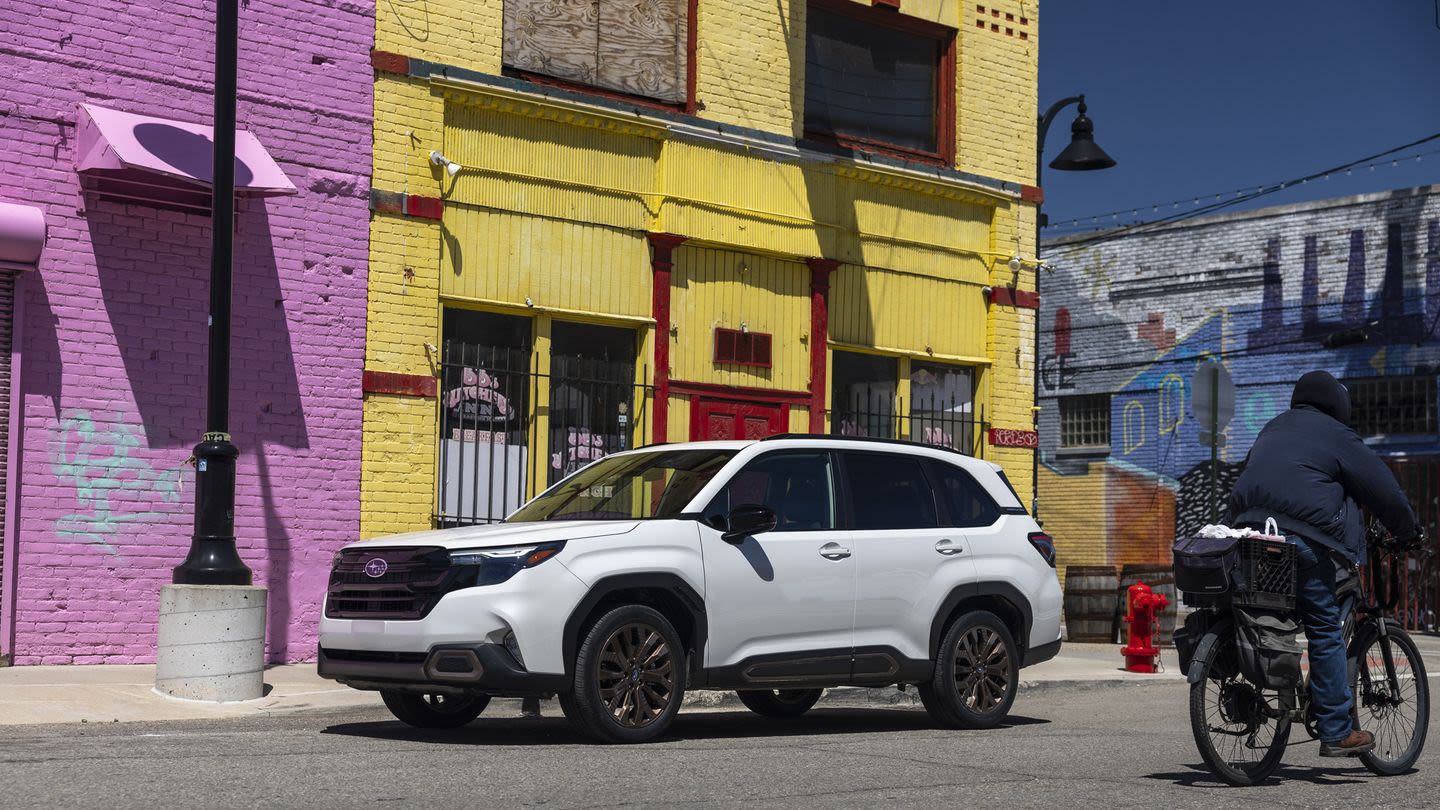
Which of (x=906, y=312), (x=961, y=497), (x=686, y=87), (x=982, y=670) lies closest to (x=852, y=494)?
(x=961, y=497)

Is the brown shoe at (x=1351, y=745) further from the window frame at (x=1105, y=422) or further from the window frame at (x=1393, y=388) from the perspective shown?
the window frame at (x=1105, y=422)

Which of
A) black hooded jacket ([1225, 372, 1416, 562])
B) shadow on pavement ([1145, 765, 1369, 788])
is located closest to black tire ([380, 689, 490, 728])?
shadow on pavement ([1145, 765, 1369, 788])

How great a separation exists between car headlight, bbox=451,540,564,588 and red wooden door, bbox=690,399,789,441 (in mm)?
8077

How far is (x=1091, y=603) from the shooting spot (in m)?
22.0

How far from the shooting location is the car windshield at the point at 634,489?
9891 mm

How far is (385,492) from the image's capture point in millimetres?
15047

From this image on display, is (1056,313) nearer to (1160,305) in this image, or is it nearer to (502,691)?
(1160,305)

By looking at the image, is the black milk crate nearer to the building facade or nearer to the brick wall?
the building facade

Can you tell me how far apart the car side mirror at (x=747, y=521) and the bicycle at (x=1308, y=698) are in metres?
2.54

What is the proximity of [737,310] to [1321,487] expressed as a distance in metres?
10.0

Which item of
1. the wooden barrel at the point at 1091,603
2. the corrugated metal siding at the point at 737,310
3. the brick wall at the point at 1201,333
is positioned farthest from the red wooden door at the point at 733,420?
the brick wall at the point at 1201,333

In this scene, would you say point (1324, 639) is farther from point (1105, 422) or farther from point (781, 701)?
point (1105, 422)

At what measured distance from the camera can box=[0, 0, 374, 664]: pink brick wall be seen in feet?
43.4

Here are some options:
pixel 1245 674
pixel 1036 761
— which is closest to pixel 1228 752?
pixel 1245 674
